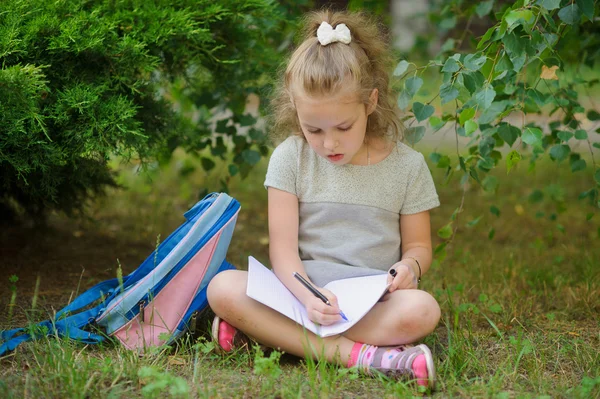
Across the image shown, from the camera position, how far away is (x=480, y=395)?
6.07 feet

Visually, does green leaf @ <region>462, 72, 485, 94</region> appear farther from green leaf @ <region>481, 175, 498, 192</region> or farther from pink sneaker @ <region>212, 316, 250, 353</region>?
pink sneaker @ <region>212, 316, 250, 353</region>

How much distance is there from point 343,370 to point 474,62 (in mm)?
→ 1023

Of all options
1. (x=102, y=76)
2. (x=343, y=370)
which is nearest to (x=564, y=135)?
(x=343, y=370)

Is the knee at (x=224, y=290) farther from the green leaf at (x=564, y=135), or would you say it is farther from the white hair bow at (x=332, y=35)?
the green leaf at (x=564, y=135)

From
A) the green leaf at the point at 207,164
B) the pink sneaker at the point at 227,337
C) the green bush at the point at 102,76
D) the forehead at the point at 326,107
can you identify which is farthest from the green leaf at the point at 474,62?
the green leaf at the point at 207,164

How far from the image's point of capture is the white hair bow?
7.34 ft

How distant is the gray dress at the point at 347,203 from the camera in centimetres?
234

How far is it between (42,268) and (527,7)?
2205 mm

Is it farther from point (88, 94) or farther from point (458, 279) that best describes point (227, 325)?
point (458, 279)

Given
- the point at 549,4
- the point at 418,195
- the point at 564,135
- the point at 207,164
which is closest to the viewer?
the point at 549,4

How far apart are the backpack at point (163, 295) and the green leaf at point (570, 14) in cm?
125

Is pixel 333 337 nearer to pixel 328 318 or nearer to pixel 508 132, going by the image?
pixel 328 318

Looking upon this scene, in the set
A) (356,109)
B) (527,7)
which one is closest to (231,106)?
(356,109)

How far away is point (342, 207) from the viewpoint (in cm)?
234
